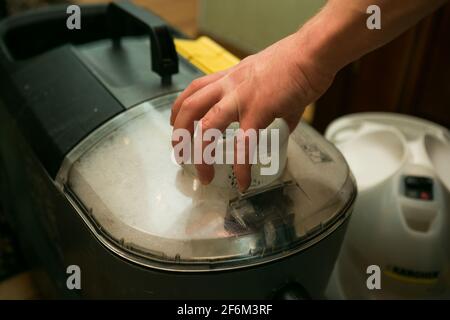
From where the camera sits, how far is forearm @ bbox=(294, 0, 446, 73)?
402mm

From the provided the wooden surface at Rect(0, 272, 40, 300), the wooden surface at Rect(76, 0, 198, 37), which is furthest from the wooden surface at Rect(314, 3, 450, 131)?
the wooden surface at Rect(0, 272, 40, 300)

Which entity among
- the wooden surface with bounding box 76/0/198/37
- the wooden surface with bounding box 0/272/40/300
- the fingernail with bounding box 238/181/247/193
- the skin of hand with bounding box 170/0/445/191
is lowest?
the wooden surface with bounding box 0/272/40/300

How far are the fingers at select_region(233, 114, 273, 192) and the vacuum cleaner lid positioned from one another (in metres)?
0.05

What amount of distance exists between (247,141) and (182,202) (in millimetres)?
97

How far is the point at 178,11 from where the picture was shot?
1839 millimetres

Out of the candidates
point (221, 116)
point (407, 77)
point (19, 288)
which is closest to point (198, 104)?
point (221, 116)

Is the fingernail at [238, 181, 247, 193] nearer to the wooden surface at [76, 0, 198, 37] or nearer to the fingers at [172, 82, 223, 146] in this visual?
the fingers at [172, 82, 223, 146]

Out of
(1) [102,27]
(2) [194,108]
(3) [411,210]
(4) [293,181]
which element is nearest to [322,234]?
(4) [293,181]

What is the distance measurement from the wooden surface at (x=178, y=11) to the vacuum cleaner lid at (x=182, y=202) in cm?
122

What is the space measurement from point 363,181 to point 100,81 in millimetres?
409

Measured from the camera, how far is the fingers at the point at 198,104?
1.53 feet

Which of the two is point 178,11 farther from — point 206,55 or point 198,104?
point 198,104

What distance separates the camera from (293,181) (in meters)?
0.52
